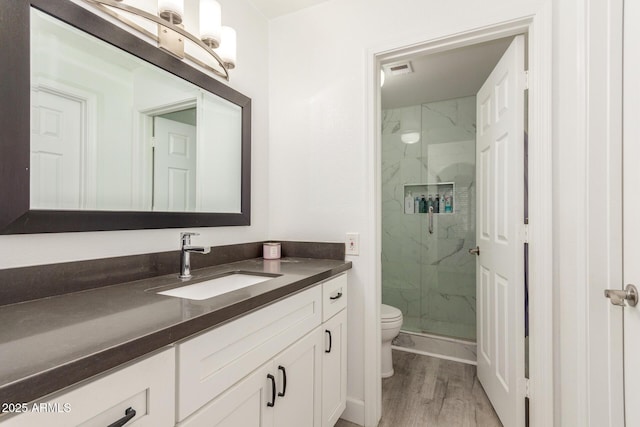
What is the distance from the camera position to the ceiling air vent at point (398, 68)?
7.57 ft

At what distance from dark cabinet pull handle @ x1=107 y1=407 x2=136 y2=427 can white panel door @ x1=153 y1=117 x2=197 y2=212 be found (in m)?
0.82

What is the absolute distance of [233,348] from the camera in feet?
2.82

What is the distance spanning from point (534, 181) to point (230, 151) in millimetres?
1491

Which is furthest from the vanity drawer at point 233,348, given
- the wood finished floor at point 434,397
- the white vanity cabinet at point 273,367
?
the wood finished floor at point 434,397

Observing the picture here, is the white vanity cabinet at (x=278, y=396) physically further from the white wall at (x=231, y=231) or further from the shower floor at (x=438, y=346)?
the shower floor at (x=438, y=346)

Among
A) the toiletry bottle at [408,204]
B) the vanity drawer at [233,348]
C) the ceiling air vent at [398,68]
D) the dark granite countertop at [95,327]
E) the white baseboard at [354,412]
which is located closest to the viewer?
the dark granite countertop at [95,327]

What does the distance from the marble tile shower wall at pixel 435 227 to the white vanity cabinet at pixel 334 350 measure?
68.3 inches

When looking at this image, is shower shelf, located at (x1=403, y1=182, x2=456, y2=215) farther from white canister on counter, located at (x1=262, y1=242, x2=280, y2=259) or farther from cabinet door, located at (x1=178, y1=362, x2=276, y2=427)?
cabinet door, located at (x1=178, y1=362, x2=276, y2=427)

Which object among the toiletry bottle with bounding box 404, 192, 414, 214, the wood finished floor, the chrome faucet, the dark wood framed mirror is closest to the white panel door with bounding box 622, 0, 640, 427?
the wood finished floor

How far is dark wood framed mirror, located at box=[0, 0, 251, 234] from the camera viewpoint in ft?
2.76

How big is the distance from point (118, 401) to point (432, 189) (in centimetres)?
301

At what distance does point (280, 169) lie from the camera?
6.42ft

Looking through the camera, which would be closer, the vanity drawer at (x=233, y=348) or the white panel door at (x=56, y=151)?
the vanity drawer at (x=233, y=348)

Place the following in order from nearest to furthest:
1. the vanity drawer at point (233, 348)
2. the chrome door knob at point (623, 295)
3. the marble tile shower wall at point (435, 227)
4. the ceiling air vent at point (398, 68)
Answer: the vanity drawer at point (233, 348) < the chrome door knob at point (623, 295) < the ceiling air vent at point (398, 68) < the marble tile shower wall at point (435, 227)
